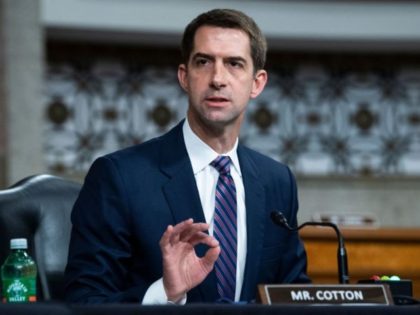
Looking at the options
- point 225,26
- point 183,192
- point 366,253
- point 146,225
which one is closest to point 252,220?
point 183,192

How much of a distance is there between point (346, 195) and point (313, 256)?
9.49 feet

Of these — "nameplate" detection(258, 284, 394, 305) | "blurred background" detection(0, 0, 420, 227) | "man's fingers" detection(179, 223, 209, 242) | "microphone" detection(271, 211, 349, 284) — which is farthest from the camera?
"blurred background" detection(0, 0, 420, 227)

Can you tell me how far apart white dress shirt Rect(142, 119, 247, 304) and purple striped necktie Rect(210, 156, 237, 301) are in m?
0.02

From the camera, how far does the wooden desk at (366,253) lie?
267 inches

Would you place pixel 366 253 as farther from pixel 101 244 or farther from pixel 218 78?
pixel 101 244

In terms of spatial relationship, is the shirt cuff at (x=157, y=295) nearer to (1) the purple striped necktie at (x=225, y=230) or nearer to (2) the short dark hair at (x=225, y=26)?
(1) the purple striped necktie at (x=225, y=230)

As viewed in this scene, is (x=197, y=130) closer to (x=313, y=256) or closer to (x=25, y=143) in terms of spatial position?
(x=313, y=256)

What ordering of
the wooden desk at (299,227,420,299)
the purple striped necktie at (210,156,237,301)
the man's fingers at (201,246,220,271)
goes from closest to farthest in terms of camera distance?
1. the man's fingers at (201,246,220,271)
2. the purple striped necktie at (210,156,237,301)
3. the wooden desk at (299,227,420,299)

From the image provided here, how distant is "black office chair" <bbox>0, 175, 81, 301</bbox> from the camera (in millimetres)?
4258

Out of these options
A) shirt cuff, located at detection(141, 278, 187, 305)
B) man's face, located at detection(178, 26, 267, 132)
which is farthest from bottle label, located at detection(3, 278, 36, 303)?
man's face, located at detection(178, 26, 267, 132)

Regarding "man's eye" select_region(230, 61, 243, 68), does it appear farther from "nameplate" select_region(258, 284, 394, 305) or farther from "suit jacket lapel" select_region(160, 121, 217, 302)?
"nameplate" select_region(258, 284, 394, 305)

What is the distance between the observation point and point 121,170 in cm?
382

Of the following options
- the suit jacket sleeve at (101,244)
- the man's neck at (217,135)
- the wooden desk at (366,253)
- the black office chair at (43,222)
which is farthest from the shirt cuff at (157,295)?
the wooden desk at (366,253)

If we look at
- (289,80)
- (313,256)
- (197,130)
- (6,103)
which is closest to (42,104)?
(6,103)
